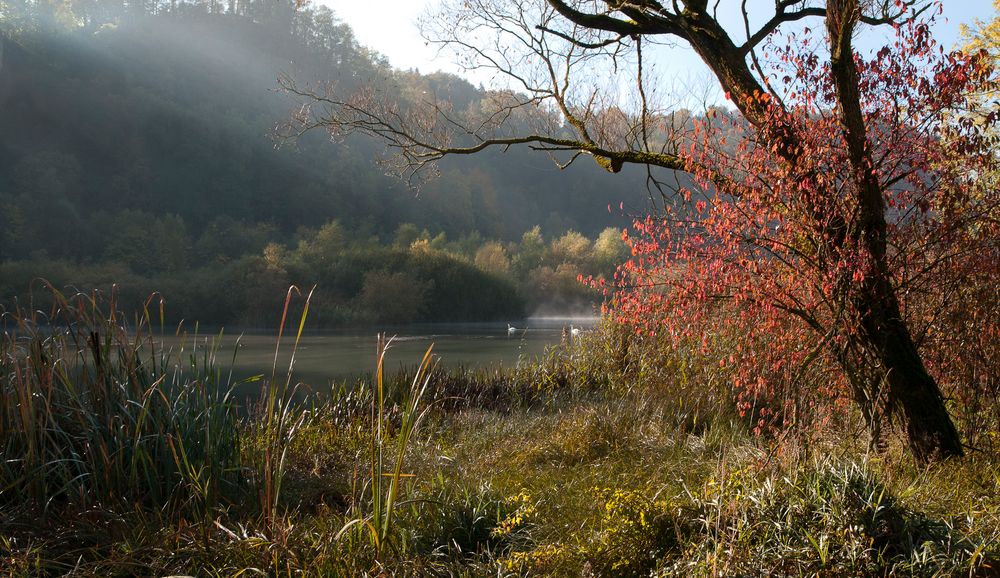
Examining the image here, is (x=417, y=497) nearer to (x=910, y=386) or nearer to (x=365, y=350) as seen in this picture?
(x=910, y=386)

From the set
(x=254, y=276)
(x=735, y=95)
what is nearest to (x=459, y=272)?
(x=254, y=276)

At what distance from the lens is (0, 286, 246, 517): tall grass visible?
11.6 feet

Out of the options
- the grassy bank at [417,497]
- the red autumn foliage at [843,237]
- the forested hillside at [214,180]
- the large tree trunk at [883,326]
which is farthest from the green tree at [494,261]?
the large tree trunk at [883,326]

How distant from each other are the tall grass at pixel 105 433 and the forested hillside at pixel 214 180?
20.9 m

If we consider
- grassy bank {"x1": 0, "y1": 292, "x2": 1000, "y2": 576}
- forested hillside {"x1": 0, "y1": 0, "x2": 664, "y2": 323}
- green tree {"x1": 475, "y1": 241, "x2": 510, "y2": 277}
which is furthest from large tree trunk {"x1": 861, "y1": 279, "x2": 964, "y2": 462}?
green tree {"x1": 475, "y1": 241, "x2": 510, "y2": 277}

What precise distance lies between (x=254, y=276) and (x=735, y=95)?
2444 centimetres

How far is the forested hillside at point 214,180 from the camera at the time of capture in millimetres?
29156

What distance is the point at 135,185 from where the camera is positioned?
41.0m

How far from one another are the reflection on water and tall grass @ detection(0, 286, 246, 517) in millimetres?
6730

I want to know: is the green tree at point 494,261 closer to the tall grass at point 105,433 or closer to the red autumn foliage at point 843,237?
the red autumn foliage at point 843,237

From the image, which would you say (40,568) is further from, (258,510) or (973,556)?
(973,556)

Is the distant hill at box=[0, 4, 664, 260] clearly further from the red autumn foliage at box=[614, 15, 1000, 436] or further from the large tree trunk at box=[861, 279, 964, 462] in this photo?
the large tree trunk at box=[861, 279, 964, 462]

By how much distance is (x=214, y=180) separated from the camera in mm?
43531

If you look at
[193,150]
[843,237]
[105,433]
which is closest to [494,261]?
[193,150]
